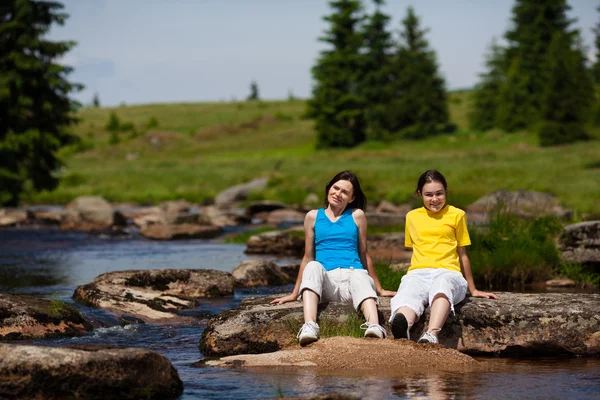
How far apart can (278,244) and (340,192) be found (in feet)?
33.4

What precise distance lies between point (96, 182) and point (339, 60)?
2787 cm

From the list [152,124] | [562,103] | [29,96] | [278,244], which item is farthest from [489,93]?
[278,244]

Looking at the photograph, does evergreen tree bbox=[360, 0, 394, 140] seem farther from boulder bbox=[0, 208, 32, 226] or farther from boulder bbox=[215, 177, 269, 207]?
boulder bbox=[0, 208, 32, 226]

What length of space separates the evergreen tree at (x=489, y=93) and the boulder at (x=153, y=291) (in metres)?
62.5

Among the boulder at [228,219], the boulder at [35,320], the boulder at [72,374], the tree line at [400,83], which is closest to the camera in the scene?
the boulder at [72,374]

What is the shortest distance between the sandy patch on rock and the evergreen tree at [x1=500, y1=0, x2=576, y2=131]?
62.1 m

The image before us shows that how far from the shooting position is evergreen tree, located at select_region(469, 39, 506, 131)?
74.0 metres

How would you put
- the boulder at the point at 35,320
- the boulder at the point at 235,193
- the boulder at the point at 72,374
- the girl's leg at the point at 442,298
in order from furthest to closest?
the boulder at the point at 235,193 → the boulder at the point at 35,320 → the girl's leg at the point at 442,298 → the boulder at the point at 72,374

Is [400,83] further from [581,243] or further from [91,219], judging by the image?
[581,243]

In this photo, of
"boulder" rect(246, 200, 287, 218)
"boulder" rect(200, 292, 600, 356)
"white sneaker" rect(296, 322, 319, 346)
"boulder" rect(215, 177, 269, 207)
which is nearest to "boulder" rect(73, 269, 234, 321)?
"boulder" rect(200, 292, 600, 356)

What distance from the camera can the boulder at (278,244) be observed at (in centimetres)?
1841

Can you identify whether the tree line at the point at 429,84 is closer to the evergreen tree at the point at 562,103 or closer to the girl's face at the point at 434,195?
the evergreen tree at the point at 562,103

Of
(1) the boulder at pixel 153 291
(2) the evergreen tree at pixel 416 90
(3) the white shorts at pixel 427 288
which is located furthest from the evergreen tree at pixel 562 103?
(3) the white shorts at pixel 427 288

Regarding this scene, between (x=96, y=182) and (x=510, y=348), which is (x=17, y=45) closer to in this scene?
(x=96, y=182)
